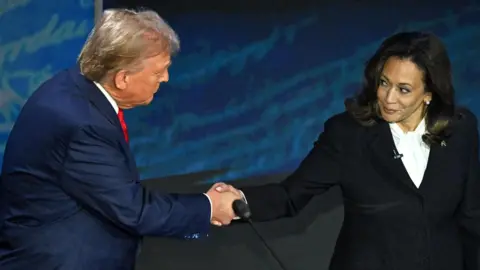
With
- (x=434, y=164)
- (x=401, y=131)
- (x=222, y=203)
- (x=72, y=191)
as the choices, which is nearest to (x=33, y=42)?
(x=222, y=203)

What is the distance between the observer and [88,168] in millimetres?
1548

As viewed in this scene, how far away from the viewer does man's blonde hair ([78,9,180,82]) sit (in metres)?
1.60

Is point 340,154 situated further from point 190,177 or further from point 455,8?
point 455,8

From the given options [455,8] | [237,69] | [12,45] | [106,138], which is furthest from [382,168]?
[455,8]

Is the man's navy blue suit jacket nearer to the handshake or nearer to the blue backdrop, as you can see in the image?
the handshake

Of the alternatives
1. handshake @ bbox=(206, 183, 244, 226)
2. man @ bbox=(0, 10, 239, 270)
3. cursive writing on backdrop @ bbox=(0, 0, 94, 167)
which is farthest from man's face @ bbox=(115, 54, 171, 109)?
cursive writing on backdrop @ bbox=(0, 0, 94, 167)

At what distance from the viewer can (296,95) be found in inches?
156

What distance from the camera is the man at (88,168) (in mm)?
1561

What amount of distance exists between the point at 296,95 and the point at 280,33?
35cm

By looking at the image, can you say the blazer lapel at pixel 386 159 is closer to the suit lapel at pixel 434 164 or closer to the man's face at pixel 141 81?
the suit lapel at pixel 434 164

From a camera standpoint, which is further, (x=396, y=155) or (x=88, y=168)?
(x=396, y=155)

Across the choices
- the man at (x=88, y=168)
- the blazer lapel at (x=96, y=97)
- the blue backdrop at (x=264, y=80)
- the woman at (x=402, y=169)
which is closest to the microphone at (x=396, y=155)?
the woman at (x=402, y=169)

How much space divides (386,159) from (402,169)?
0.05 metres

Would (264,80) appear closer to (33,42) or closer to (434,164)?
(33,42)
